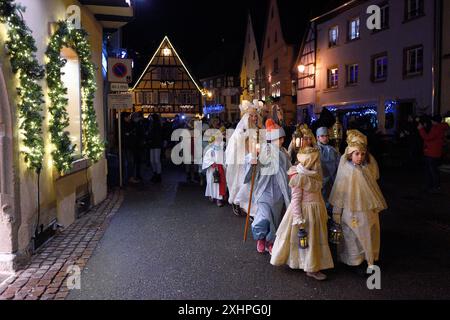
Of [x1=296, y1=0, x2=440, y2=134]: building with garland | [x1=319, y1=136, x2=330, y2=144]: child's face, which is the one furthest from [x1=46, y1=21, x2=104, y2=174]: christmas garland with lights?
[x1=296, y1=0, x2=440, y2=134]: building with garland

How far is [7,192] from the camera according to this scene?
18.6ft

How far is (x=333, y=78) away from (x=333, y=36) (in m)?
2.44

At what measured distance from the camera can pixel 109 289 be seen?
5051mm

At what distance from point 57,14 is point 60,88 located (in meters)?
1.28

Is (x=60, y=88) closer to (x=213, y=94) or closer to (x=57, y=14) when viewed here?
(x=57, y=14)

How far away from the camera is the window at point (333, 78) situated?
27.2 metres

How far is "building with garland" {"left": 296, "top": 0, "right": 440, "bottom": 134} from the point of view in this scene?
1978cm

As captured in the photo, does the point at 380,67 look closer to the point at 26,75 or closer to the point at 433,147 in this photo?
the point at 433,147

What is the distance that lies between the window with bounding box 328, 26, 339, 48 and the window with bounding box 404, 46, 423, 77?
21.1 feet

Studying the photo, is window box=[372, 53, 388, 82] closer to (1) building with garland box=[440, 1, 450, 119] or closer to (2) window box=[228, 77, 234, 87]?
(1) building with garland box=[440, 1, 450, 119]

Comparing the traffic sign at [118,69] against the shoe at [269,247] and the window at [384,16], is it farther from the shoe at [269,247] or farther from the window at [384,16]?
the window at [384,16]

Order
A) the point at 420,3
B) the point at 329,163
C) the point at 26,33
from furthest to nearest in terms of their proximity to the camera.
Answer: the point at 420,3, the point at 329,163, the point at 26,33
